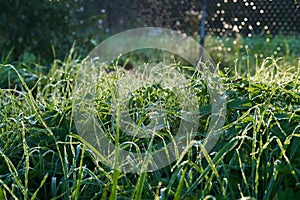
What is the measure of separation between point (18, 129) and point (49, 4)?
2.58 metres

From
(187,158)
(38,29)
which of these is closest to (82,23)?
(38,29)

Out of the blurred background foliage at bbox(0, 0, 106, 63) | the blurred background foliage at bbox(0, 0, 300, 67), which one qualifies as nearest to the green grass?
the blurred background foliage at bbox(0, 0, 300, 67)

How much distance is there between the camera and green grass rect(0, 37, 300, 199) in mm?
1326

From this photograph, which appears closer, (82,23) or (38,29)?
(38,29)

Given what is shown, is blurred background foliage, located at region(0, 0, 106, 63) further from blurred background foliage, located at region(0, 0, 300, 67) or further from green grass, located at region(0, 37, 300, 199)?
green grass, located at region(0, 37, 300, 199)

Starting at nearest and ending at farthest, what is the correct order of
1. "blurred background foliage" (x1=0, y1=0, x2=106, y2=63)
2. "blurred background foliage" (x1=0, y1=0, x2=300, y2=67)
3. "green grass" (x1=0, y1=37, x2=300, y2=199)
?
"green grass" (x1=0, y1=37, x2=300, y2=199), "blurred background foliage" (x1=0, y1=0, x2=300, y2=67), "blurred background foliage" (x1=0, y1=0, x2=106, y2=63)

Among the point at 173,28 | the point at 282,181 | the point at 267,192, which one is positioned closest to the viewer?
the point at 267,192

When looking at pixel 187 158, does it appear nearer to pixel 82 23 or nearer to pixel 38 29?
pixel 38 29

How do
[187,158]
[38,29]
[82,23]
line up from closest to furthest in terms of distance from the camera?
1. [187,158]
2. [38,29]
3. [82,23]

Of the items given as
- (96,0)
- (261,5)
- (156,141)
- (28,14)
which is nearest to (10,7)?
(28,14)

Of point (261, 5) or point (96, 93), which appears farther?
point (261, 5)

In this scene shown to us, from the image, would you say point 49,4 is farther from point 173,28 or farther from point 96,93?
point 96,93

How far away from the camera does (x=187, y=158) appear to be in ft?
5.10

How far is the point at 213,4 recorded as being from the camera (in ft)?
11.7
